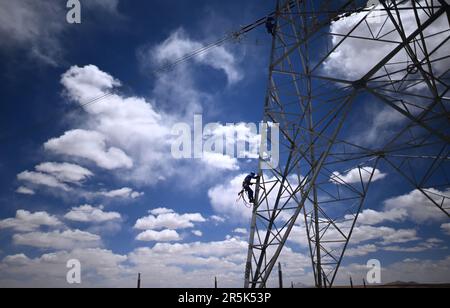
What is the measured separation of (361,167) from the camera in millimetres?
17391

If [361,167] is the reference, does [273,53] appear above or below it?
above

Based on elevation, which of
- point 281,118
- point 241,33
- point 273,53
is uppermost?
point 241,33

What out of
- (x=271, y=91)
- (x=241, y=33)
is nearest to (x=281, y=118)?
(x=271, y=91)

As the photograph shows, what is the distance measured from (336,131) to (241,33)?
37.8 ft
